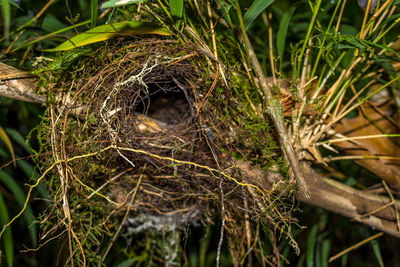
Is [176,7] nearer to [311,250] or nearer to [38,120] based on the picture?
[38,120]

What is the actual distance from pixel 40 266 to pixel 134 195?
82 centimetres

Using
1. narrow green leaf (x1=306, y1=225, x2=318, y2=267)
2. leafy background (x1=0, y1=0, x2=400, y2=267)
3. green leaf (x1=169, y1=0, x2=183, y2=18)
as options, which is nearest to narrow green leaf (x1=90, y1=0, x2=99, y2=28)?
leafy background (x1=0, y1=0, x2=400, y2=267)

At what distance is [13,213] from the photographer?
40.4 inches

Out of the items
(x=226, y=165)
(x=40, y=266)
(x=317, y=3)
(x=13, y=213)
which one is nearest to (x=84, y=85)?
(x=226, y=165)

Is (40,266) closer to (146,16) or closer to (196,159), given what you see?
(196,159)

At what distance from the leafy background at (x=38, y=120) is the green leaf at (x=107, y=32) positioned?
28 mm

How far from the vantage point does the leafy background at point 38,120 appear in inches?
28.1

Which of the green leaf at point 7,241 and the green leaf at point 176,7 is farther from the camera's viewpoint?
the green leaf at point 7,241

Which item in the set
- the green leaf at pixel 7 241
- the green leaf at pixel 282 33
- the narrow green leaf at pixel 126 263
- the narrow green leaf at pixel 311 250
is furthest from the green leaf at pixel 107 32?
the narrow green leaf at pixel 311 250

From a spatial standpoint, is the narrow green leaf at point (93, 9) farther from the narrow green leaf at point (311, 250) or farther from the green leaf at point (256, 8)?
the narrow green leaf at point (311, 250)

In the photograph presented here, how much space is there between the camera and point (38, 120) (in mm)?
945

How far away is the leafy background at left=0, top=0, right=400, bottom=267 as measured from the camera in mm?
714

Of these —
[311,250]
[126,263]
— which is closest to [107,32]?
[126,263]

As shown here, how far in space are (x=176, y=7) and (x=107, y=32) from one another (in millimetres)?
137
